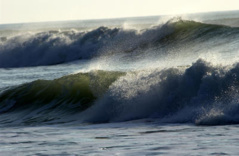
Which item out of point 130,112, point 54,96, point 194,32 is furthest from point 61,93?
point 194,32

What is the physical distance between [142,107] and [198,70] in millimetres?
1488

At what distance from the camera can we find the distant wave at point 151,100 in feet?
31.9

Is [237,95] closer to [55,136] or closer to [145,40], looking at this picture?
[55,136]

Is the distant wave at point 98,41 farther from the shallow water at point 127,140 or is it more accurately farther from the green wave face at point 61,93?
the shallow water at point 127,140

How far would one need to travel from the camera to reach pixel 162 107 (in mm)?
10703

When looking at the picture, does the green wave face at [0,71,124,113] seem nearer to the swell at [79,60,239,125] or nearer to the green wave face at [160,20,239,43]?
the swell at [79,60,239,125]

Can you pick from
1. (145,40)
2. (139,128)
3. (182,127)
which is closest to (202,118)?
(182,127)

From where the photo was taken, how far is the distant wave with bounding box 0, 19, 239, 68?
26359 millimetres

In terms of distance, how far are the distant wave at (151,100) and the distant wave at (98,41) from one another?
11.4 metres

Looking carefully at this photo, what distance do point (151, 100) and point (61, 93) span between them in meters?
4.50

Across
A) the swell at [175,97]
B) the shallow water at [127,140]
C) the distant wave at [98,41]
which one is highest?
the distant wave at [98,41]

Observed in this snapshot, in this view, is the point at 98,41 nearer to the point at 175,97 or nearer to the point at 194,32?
the point at 194,32

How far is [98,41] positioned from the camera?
33.0 meters

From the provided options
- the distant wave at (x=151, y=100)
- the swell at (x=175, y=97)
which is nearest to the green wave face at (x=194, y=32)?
the distant wave at (x=151, y=100)
